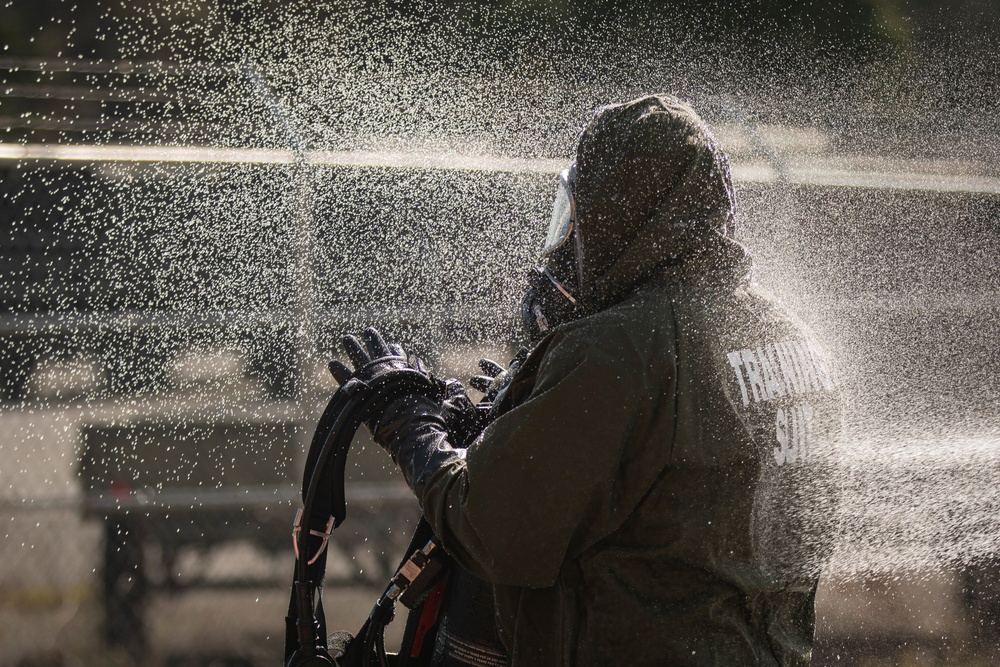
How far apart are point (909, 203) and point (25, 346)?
4433 mm

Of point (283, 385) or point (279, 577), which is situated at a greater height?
point (283, 385)

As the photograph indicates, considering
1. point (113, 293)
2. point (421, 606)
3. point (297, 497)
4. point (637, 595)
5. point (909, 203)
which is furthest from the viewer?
point (909, 203)

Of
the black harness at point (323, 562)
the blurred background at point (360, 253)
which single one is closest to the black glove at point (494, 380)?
the black harness at point (323, 562)

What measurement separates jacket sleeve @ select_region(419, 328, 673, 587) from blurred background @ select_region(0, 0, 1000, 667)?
6.91ft

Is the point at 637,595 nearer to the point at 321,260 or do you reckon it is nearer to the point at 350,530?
the point at 350,530

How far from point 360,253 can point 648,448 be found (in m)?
3.21

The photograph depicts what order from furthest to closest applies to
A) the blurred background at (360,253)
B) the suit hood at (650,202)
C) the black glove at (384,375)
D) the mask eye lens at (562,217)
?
the blurred background at (360,253) → the black glove at (384,375) → the mask eye lens at (562,217) → the suit hood at (650,202)

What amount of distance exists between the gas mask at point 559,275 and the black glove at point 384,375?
24cm

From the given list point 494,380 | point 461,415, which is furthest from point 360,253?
point 461,415

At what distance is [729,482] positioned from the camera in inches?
55.7

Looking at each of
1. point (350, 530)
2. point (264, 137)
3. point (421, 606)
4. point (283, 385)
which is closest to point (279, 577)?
point (350, 530)

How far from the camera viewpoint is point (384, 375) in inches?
67.6

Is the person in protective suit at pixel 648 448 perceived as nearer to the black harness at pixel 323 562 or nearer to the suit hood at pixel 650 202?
the suit hood at pixel 650 202

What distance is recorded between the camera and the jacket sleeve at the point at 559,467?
132 centimetres
